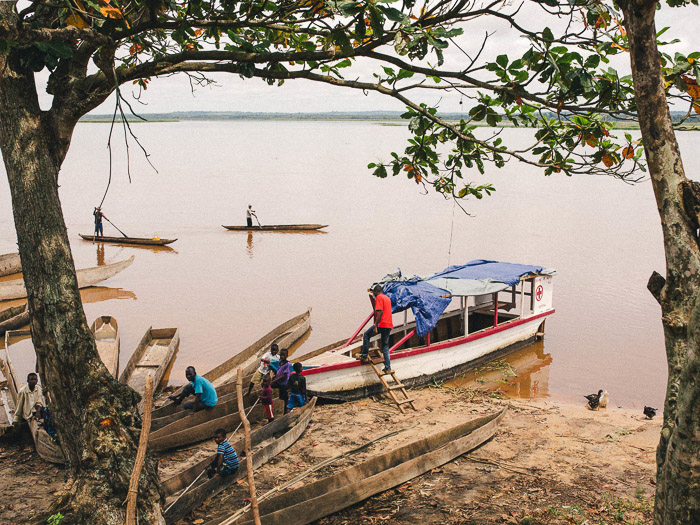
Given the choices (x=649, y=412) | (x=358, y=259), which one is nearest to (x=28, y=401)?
(x=649, y=412)

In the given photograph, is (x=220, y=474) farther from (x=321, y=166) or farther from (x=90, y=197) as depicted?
(x=321, y=166)

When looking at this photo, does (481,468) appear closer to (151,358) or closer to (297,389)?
(297,389)

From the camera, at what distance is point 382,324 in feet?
33.7

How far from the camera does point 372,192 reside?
4044 centimetres

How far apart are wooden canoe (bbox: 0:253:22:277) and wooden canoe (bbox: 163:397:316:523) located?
13.3 m

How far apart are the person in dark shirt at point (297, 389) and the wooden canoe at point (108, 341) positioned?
406 cm

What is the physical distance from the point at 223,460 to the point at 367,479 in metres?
1.61

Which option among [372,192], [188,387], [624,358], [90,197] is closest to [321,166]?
[372,192]

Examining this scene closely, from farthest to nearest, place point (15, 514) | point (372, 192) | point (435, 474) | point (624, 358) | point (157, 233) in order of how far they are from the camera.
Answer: point (372, 192)
point (157, 233)
point (624, 358)
point (435, 474)
point (15, 514)

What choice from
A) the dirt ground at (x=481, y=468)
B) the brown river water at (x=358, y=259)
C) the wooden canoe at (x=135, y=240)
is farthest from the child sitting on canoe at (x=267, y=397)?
the wooden canoe at (x=135, y=240)

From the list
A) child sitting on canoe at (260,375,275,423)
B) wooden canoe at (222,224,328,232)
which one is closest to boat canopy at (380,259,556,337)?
child sitting on canoe at (260,375,275,423)

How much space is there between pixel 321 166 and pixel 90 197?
26.1m

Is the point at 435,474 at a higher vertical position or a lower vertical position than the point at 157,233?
lower

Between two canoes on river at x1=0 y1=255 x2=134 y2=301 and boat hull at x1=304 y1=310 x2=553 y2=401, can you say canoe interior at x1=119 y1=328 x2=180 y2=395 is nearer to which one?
boat hull at x1=304 y1=310 x2=553 y2=401
